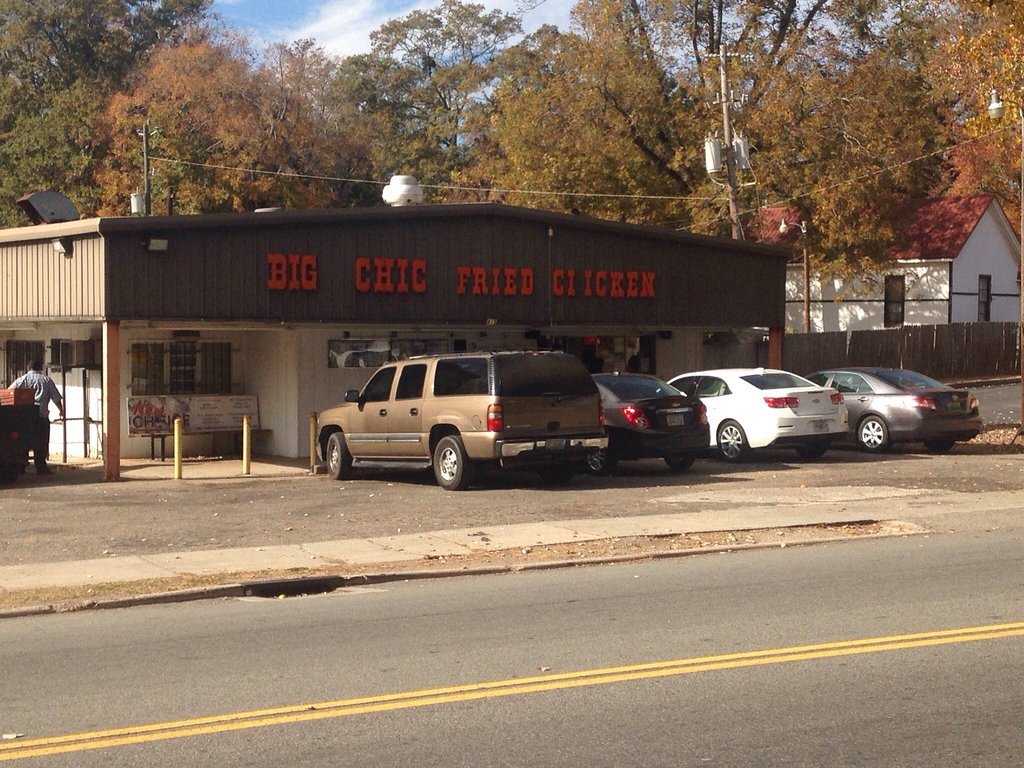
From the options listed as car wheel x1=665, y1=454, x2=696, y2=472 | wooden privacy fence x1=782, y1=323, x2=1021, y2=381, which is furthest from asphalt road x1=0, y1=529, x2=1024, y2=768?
wooden privacy fence x1=782, y1=323, x2=1021, y2=381

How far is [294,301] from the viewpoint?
2188cm

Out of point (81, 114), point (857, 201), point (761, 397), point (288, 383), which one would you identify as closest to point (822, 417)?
point (761, 397)

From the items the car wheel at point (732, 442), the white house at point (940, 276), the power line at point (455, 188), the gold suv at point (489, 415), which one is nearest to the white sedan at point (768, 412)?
the car wheel at point (732, 442)

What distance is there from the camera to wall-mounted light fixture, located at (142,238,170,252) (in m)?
20.0

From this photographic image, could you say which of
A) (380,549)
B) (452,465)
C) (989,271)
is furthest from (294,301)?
(989,271)

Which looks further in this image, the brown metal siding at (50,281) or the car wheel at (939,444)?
the car wheel at (939,444)

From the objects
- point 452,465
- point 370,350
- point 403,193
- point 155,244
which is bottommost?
point 452,465

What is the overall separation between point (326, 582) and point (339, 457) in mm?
8544

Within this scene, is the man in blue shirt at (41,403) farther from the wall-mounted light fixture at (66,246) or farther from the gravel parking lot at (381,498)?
the wall-mounted light fixture at (66,246)

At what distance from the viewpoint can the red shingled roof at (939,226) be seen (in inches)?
1989

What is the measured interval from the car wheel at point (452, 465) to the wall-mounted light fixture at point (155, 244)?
17.6ft

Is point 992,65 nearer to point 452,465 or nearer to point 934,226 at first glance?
point 452,465

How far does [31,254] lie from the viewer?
21797 millimetres

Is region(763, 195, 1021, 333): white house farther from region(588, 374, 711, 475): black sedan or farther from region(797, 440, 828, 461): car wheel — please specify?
region(588, 374, 711, 475): black sedan
